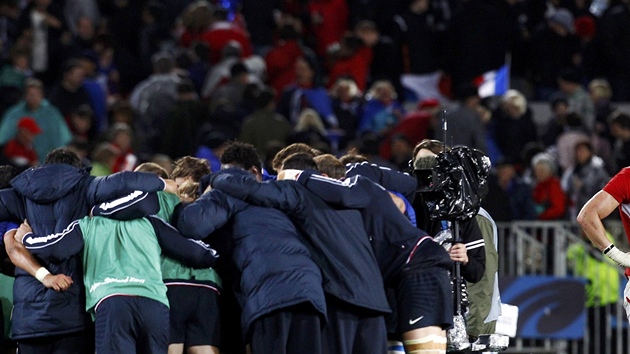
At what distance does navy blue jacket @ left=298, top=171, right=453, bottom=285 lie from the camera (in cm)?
891

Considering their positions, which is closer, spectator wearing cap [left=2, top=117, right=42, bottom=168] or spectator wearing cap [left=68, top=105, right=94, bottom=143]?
spectator wearing cap [left=2, top=117, right=42, bottom=168]

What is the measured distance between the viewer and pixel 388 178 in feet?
31.2

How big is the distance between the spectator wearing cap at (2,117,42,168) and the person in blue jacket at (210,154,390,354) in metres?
6.91

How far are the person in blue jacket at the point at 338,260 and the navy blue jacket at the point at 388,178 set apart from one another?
0.58 m

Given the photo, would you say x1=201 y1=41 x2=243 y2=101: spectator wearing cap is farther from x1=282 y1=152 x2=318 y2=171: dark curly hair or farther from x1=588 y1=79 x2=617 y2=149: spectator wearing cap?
x1=282 y1=152 x2=318 y2=171: dark curly hair

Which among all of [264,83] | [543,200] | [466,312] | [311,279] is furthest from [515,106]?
[311,279]

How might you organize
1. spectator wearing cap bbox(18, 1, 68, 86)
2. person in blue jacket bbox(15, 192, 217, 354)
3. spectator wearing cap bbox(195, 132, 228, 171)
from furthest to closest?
spectator wearing cap bbox(18, 1, 68, 86) → spectator wearing cap bbox(195, 132, 228, 171) → person in blue jacket bbox(15, 192, 217, 354)

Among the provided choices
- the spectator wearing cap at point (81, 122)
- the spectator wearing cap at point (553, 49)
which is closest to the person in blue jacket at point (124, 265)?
the spectator wearing cap at point (81, 122)

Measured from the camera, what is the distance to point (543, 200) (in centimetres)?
1524

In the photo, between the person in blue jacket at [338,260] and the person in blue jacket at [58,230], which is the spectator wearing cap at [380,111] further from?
the person in blue jacket at [58,230]

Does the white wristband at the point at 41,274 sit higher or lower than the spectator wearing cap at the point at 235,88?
lower

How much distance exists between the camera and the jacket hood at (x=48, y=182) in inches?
348

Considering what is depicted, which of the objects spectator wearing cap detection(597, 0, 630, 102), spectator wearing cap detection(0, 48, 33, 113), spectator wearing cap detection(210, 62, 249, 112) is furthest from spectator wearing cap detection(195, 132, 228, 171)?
spectator wearing cap detection(597, 0, 630, 102)

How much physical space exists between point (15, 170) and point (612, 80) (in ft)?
37.0
